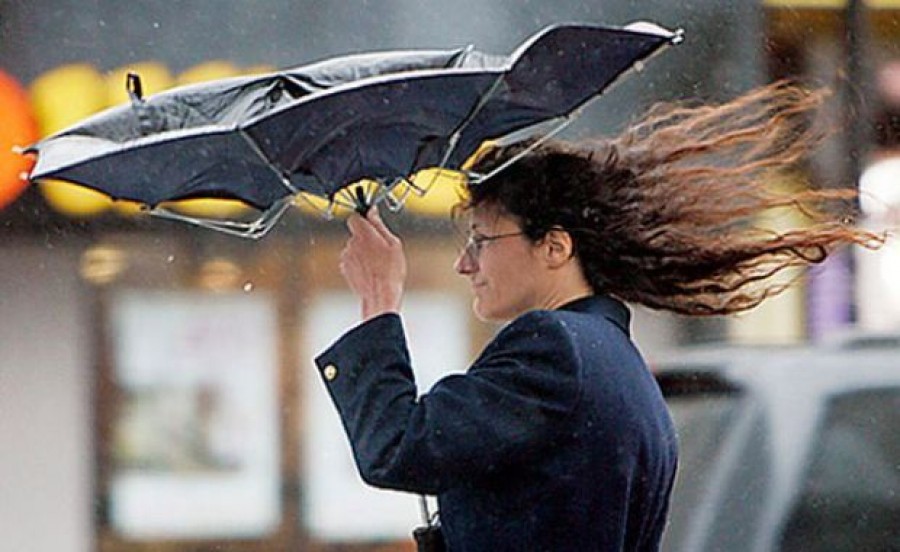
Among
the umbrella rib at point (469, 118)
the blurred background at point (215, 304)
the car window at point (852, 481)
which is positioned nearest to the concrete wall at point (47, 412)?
the blurred background at point (215, 304)

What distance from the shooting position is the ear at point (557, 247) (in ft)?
10.0

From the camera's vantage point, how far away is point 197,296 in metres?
6.59

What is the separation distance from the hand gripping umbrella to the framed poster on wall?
354cm

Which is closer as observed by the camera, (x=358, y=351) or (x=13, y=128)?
(x=358, y=351)

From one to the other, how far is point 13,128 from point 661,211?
12.3 feet

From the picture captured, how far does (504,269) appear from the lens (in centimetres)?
306

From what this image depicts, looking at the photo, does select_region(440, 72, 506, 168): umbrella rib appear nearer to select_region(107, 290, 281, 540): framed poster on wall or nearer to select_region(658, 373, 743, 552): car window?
select_region(658, 373, 743, 552): car window

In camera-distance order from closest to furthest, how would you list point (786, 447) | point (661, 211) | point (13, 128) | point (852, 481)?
point (661, 211)
point (786, 447)
point (852, 481)
point (13, 128)

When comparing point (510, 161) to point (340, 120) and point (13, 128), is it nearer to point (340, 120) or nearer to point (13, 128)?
point (340, 120)

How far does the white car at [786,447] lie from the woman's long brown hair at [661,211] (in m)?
2.13

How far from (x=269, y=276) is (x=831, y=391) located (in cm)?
199

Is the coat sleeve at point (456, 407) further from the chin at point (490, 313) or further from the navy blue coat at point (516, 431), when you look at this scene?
the chin at point (490, 313)

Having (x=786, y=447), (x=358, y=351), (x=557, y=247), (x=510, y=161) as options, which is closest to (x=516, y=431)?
(x=358, y=351)

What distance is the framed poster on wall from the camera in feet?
21.5
